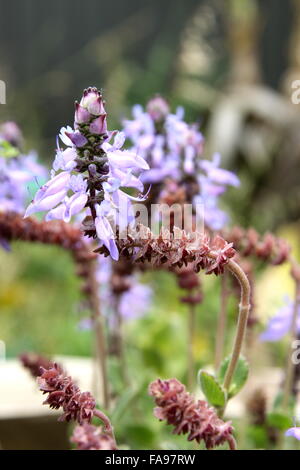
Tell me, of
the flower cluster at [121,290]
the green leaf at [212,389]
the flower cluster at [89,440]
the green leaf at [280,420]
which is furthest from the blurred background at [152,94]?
the flower cluster at [89,440]

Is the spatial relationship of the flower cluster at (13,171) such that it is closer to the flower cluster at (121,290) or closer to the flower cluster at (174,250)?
the flower cluster at (121,290)

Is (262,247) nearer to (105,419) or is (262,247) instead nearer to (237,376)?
(237,376)

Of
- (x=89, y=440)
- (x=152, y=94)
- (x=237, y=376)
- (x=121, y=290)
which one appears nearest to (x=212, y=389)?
(x=237, y=376)

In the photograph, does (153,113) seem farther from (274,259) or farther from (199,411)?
(199,411)

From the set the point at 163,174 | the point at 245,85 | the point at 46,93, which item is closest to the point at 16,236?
the point at 163,174

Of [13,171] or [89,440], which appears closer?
[89,440]

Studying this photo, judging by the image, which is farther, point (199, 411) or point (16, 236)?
point (16, 236)

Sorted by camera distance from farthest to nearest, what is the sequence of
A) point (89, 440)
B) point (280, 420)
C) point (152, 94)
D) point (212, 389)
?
point (152, 94), point (280, 420), point (212, 389), point (89, 440)
